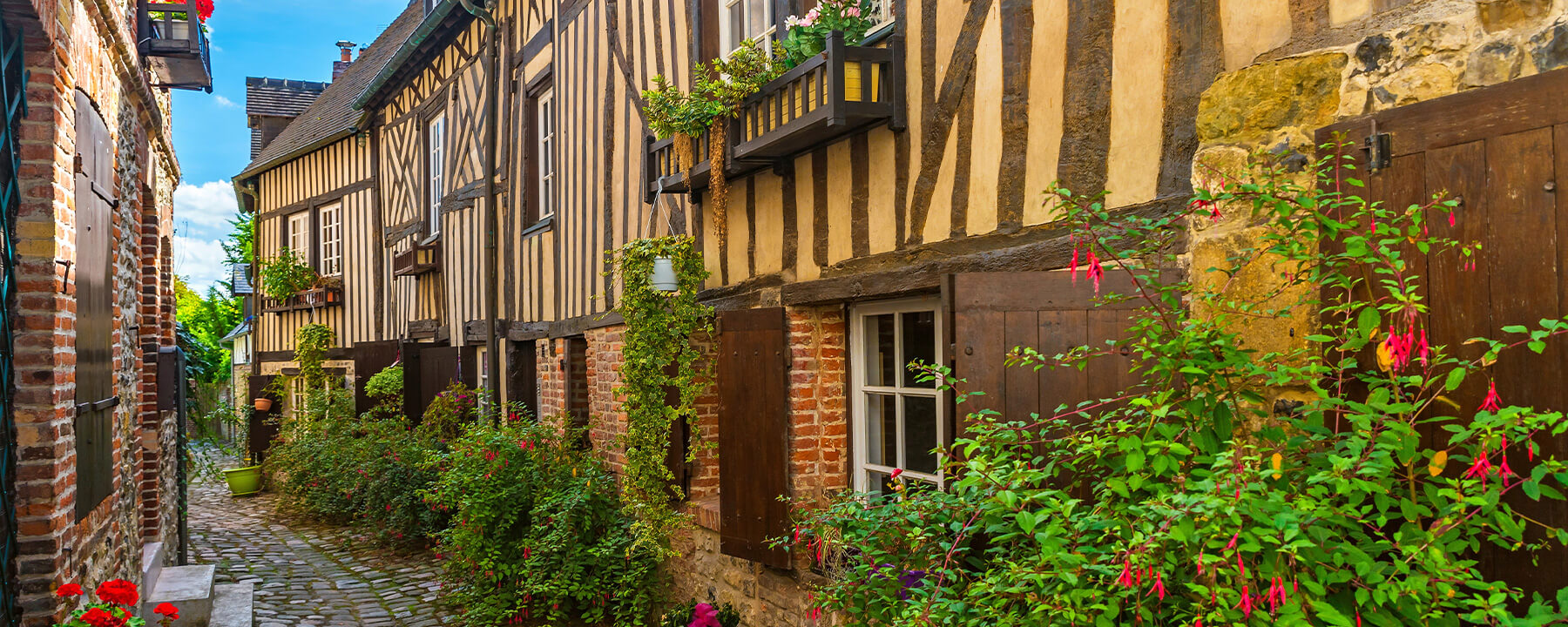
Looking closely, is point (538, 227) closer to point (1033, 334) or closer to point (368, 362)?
point (368, 362)

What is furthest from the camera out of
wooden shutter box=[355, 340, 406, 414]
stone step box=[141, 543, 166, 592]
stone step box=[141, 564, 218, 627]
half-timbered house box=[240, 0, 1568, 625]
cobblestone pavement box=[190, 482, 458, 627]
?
wooden shutter box=[355, 340, 406, 414]

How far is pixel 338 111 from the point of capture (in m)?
14.3

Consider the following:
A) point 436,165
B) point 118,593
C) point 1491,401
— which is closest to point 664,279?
point 118,593

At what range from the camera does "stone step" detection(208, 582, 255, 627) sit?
19.4ft

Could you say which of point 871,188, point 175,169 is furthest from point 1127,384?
point 175,169

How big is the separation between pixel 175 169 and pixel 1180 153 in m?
7.28

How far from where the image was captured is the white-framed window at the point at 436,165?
1070cm

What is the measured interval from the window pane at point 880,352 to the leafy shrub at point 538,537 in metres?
1.91

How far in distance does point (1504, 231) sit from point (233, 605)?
6.49 m

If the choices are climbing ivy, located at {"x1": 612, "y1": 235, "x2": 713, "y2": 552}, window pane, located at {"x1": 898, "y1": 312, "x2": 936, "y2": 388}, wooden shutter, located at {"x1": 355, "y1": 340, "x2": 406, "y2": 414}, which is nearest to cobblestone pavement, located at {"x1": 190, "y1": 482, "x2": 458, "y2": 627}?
wooden shutter, located at {"x1": 355, "y1": 340, "x2": 406, "y2": 414}

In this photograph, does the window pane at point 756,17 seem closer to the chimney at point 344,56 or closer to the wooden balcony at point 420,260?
the wooden balcony at point 420,260

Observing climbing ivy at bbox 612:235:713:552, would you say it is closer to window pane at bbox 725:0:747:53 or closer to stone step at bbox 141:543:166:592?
window pane at bbox 725:0:747:53

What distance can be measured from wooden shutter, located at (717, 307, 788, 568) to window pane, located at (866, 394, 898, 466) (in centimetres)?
36

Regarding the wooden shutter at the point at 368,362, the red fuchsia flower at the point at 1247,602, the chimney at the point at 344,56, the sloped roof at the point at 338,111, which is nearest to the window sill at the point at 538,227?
the wooden shutter at the point at 368,362
